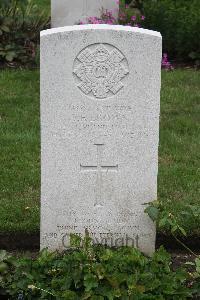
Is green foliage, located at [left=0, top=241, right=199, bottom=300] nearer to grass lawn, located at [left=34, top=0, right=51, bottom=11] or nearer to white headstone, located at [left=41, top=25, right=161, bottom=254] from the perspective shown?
white headstone, located at [left=41, top=25, right=161, bottom=254]

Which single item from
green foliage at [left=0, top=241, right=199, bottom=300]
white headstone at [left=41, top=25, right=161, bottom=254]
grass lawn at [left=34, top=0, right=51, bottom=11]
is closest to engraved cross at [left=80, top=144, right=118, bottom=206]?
white headstone at [left=41, top=25, right=161, bottom=254]

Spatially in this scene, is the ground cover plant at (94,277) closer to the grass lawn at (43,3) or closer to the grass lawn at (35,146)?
the grass lawn at (35,146)

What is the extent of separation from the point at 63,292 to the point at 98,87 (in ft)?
4.01

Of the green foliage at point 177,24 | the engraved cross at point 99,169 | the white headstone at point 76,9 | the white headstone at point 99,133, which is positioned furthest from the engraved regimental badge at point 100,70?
the white headstone at point 76,9

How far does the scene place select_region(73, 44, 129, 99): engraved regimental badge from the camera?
14.6 ft

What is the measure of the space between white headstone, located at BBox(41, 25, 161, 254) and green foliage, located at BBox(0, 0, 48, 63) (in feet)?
15.9

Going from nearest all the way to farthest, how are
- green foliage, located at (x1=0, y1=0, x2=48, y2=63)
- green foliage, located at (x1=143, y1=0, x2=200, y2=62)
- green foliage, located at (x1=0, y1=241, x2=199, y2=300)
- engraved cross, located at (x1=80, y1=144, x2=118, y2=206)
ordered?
1. green foliage, located at (x1=0, y1=241, x2=199, y2=300)
2. engraved cross, located at (x1=80, y1=144, x2=118, y2=206)
3. green foliage, located at (x1=0, y1=0, x2=48, y2=63)
4. green foliage, located at (x1=143, y1=0, x2=200, y2=62)

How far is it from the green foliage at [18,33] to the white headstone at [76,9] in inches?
9.7

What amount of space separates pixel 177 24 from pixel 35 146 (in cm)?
372

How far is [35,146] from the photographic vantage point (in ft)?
22.2

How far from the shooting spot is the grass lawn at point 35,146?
560 cm

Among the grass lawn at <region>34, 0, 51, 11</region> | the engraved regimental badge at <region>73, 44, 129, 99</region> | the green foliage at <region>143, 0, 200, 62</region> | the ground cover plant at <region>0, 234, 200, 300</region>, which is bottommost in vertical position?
the ground cover plant at <region>0, 234, 200, 300</region>

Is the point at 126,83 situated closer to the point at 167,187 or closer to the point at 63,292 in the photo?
the point at 63,292

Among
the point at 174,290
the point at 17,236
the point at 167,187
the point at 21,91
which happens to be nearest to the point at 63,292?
the point at 174,290
